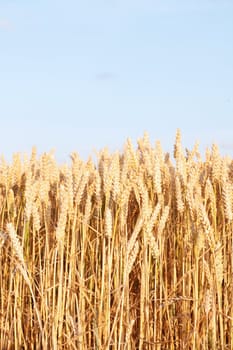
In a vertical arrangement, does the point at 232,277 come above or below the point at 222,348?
above

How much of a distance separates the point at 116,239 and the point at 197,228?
1.03 ft

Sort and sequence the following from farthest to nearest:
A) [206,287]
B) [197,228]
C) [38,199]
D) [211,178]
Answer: [211,178] < [38,199] < [206,287] < [197,228]

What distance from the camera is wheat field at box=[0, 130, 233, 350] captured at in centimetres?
214

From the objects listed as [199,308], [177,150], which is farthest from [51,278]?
[177,150]

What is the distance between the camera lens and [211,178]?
3209mm

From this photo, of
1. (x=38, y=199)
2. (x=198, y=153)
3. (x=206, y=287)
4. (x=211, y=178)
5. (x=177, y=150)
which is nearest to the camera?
(x=206, y=287)

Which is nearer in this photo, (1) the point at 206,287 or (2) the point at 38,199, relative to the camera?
(1) the point at 206,287

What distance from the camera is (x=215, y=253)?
2.06m

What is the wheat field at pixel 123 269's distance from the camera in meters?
2.14

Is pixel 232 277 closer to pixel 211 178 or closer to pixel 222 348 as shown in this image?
pixel 222 348

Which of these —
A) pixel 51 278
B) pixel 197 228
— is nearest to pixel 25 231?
pixel 51 278

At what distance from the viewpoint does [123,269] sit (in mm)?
2398

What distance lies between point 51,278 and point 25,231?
21 cm

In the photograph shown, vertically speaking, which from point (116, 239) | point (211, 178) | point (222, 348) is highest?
point (211, 178)
